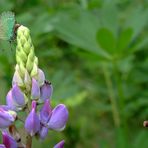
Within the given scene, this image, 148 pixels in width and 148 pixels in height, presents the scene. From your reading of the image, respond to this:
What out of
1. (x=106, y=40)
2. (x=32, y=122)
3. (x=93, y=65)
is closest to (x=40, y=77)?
(x=32, y=122)

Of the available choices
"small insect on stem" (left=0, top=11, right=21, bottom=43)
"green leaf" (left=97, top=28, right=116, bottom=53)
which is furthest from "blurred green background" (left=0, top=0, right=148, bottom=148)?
"small insect on stem" (left=0, top=11, right=21, bottom=43)

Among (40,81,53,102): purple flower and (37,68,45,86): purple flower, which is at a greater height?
(37,68,45,86): purple flower

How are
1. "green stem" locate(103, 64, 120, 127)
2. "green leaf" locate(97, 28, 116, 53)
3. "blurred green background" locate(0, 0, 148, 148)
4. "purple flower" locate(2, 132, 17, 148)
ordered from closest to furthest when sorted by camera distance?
"purple flower" locate(2, 132, 17, 148)
"green leaf" locate(97, 28, 116, 53)
"blurred green background" locate(0, 0, 148, 148)
"green stem" locate(103, 64, 120, 127)

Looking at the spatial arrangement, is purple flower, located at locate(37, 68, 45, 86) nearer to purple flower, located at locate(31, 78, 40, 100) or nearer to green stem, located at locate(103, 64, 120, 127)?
purple flower, located at locate(31, 78, 40, 100)

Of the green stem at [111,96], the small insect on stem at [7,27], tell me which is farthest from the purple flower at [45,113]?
the green stem at [111,96]

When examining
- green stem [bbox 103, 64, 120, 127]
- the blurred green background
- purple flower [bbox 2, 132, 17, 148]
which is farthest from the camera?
green stem [bbox 103, 64, 120, 127]

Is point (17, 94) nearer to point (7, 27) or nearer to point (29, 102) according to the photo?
point (29, 102)
